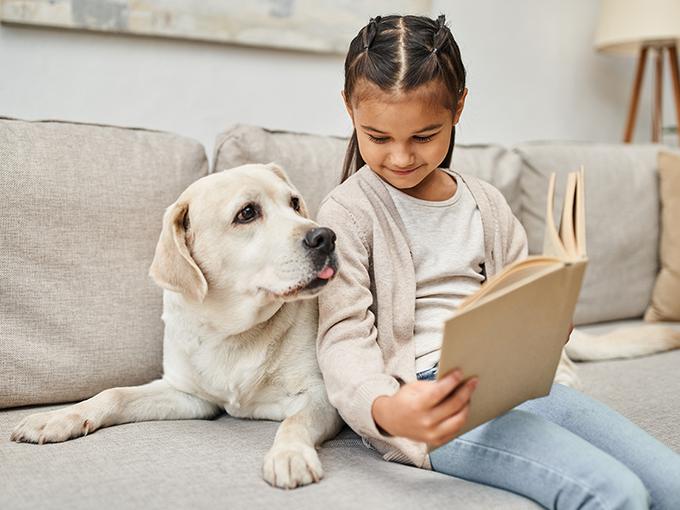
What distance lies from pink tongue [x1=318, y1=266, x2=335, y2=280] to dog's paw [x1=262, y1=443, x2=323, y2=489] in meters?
0.30

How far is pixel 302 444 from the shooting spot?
4.10 ft

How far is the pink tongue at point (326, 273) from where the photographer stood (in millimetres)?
1319

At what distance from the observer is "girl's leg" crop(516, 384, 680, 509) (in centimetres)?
118

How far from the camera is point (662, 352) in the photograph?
2.15 metres

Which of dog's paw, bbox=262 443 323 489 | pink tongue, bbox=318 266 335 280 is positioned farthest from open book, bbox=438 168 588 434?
pink tongue, bbox=318 266 335 280

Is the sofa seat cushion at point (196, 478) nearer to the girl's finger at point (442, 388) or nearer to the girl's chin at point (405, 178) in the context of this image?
the girl's finger at point (442, 388)

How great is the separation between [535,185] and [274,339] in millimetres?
1210

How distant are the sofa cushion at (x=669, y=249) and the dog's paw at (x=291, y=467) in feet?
5.52

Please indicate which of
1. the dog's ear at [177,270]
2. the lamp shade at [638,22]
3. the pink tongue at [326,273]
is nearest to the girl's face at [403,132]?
the pink tongue at [326,273]

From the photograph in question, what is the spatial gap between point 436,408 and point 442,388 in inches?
1.4

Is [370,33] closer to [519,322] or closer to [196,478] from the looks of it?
[519,322]

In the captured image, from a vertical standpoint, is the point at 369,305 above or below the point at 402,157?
below

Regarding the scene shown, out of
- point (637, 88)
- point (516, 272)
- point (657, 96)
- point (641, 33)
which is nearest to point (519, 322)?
point (516, 272)

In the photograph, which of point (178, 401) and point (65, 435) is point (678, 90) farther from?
point (65, 435)
